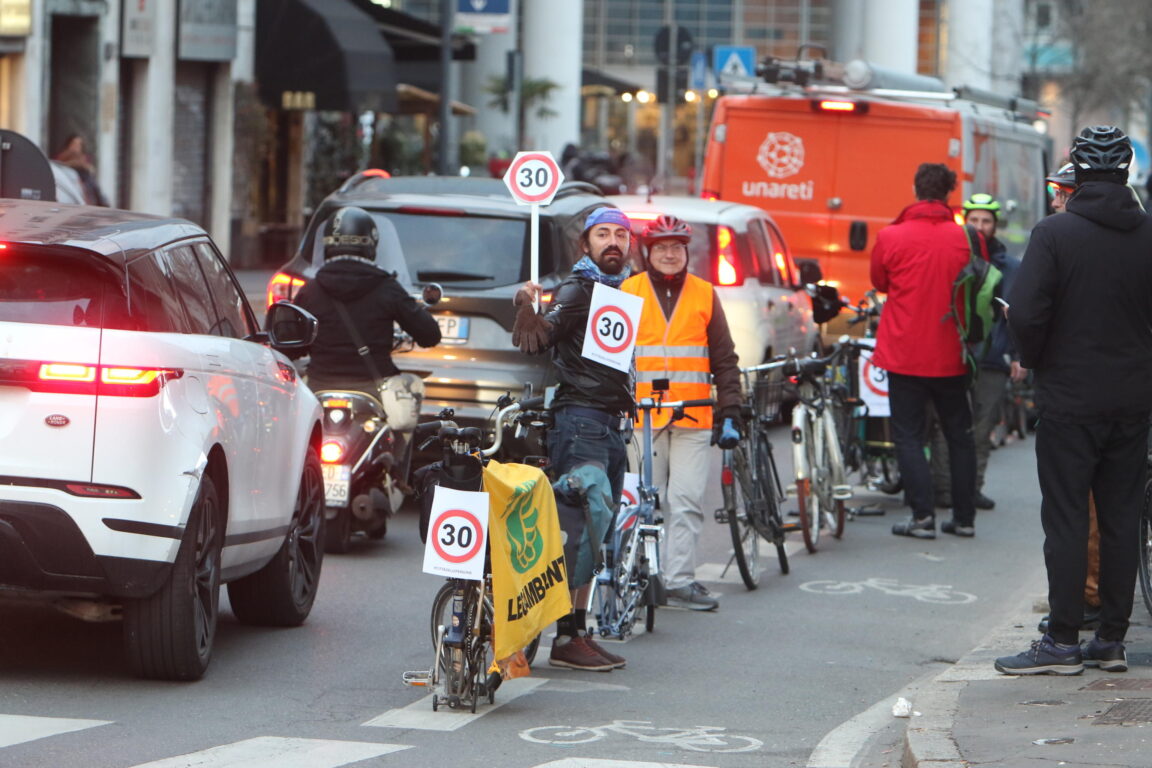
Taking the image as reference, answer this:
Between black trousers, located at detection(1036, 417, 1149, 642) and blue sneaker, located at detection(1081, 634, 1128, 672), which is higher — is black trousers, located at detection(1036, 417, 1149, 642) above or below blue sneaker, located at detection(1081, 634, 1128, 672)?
above

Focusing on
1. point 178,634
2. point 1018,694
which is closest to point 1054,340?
point 1018,694

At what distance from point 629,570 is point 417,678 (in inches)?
54.0

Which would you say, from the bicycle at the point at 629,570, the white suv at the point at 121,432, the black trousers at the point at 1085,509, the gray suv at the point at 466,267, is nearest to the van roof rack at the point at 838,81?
the gray suv at the point at 466,267

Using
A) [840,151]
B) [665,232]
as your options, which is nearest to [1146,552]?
[665,232]

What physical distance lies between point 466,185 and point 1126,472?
5.92 m

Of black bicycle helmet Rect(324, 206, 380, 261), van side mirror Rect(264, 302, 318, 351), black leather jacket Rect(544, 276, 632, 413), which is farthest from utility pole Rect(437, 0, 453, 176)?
black leather jacket Rect(544, 276, 632, 413)

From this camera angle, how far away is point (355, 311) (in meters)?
11.2

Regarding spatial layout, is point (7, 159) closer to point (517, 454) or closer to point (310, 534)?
point (517, 454)

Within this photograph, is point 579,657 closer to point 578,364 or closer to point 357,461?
point 578,364

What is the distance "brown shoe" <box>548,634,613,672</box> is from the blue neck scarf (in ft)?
4.63

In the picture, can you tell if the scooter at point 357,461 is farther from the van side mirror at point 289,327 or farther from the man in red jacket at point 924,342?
the man in red jacket at point 924,342

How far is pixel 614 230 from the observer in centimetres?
866

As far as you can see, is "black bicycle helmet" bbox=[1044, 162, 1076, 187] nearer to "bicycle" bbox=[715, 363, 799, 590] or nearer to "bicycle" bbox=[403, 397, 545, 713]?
"bicycle" bbox=[715, 363, 799, 590]

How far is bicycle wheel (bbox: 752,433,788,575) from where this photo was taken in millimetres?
10859
